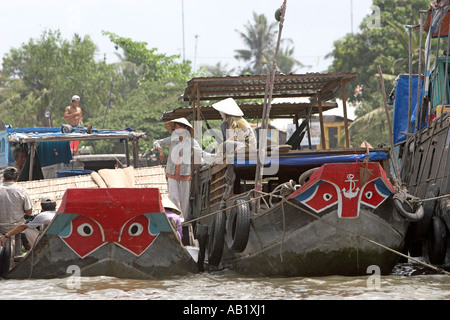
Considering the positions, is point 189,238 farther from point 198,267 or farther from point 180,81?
point 180,81

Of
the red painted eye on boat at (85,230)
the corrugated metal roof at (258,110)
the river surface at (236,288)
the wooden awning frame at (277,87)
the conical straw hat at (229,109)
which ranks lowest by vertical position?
the river surface at (236,288)

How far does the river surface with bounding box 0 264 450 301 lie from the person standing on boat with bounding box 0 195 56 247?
0.63 metres

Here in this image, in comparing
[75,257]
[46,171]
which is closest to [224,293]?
[75,257]

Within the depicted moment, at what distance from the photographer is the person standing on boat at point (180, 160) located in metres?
9.95

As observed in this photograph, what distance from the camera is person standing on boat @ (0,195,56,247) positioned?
789 centimetres

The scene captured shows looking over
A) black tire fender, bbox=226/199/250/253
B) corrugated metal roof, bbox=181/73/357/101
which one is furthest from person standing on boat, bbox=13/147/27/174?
black tire fender, bbox=226/199/250/253

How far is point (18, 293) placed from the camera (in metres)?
6.87

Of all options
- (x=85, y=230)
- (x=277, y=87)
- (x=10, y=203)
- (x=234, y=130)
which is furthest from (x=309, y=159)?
(x=10, y=203)

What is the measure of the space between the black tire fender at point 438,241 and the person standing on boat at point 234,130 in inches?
89.1

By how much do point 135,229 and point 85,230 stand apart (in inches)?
20.2

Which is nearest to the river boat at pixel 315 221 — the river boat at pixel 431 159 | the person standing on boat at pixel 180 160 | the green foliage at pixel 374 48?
the river boat at pixel 431 159

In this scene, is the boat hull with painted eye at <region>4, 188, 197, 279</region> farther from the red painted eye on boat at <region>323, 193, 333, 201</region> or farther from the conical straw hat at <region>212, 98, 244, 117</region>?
the conical straw hat at <region>212, 98, 244, 117</region>

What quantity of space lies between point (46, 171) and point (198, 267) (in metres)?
5.92

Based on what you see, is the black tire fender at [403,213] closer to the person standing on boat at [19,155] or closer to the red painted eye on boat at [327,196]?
the red painted eye on boat at [327,196]
